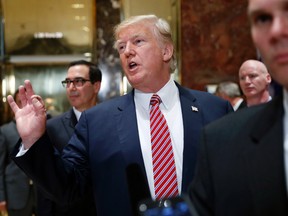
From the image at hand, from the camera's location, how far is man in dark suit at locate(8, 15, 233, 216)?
2.56 meters

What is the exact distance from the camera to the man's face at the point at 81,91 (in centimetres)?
461

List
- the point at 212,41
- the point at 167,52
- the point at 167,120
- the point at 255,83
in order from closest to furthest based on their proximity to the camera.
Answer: the point at 167,120
the point at 167,52
the point at 255,83
the point at 212,41

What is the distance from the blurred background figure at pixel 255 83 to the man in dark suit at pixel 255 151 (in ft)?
10.5

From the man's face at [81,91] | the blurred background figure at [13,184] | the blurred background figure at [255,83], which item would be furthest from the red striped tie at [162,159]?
the blurred background figure at [13,184]

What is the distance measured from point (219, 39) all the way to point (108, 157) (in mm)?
5684

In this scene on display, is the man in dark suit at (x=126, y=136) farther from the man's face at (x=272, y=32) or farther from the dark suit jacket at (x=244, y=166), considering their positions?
the man's face at (x=272, y=32)

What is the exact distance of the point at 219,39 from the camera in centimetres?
809

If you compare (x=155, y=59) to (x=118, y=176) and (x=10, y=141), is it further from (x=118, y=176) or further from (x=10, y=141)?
(x=10, y=141)

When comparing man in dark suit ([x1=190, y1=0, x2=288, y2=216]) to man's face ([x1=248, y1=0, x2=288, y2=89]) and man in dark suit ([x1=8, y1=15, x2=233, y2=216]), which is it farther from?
man in dark suit ([x1=8, y1=15, x2=233, y2=216])

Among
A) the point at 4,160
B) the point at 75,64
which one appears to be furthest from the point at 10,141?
the point at 75,64

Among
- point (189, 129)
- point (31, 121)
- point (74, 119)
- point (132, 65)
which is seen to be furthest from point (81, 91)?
point (31, 121)

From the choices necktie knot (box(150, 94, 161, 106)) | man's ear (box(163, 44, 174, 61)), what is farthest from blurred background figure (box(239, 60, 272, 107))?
necktie knot (box(150, 94, 161, 106))

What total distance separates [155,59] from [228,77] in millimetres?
5183

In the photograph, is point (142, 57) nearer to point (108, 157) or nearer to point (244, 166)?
point (108, 157)
